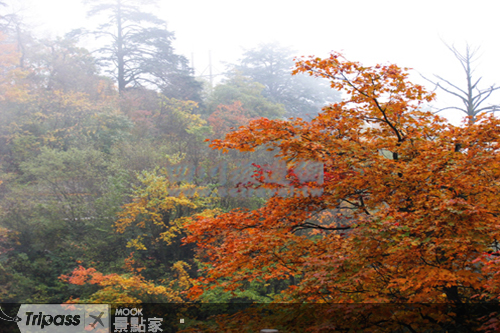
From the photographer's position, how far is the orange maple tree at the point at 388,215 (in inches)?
154

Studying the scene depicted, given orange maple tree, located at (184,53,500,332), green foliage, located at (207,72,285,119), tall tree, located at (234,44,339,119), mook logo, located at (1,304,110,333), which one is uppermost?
tall tree, located at (234,44,339,119)

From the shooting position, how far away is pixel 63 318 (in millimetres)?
9914

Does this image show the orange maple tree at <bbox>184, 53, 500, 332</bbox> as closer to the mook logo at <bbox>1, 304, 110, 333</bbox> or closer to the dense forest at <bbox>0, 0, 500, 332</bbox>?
A: the dense forest at <bbox>0, 0, 500, 332</bbox>

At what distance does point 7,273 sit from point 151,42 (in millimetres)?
15860

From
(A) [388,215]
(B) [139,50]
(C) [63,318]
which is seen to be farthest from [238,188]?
(B) [139,50]

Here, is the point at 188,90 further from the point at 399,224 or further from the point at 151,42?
the point at 399,224

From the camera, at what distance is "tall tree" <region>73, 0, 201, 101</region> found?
2184cm

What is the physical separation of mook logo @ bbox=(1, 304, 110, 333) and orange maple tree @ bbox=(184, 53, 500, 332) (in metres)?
5.29

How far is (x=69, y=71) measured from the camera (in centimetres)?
1738

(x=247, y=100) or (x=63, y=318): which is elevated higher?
(x=247, y=100)

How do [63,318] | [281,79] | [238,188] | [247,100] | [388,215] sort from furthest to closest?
[281,79]
[247,100]
[238,188]
[63,318]
[388,215]

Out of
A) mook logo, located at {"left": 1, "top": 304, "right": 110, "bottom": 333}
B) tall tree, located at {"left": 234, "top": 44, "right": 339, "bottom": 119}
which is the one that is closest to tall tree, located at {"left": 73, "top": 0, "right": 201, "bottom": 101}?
tall tree, located at {"left": 234, "top": 44, "right": 339, "bottom": 119}

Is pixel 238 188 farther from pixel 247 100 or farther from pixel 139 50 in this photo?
pixel 139 50

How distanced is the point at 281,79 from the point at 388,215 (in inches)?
913
